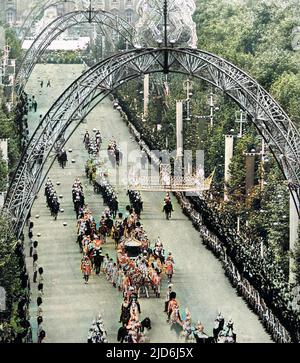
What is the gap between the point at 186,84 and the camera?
43125 millimetres

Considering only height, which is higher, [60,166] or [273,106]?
[273,106]

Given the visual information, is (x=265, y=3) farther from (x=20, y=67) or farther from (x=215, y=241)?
(x=215, y=241)

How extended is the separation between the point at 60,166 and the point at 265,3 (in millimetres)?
14216

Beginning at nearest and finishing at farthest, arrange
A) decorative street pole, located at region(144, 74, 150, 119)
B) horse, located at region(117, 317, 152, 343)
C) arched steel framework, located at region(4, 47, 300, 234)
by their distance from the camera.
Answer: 1. horse, located at region(117, 317, 152, 343)
2. arched steel framework, located at region(4, 47, 300, 234)
3. decorative street pole, located at region(144, 74, 150, 119)

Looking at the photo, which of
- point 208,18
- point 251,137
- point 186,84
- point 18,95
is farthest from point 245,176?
point 208,18

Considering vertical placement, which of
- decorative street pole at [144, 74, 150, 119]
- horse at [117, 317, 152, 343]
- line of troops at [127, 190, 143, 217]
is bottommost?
horse at [117, 317, 152, 343]

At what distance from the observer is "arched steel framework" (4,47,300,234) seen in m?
30.7

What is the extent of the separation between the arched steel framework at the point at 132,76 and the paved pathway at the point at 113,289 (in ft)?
6.81

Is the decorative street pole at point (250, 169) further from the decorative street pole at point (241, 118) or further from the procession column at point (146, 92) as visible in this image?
the procession column at point (146, 92)

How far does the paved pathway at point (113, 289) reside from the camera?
2798cm

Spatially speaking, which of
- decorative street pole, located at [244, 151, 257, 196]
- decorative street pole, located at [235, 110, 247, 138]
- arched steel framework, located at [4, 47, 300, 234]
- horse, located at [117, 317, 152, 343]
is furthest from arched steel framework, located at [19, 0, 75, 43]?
horse, located at [117, 317, 152, 343]

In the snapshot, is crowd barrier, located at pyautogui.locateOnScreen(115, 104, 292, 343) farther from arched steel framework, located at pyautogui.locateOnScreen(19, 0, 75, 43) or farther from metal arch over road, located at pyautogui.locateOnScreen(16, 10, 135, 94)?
arched steel framework, located at pyautogui.locateOnScreen(19, 0, 75, 43)

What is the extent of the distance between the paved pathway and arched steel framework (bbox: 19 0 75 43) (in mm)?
13292

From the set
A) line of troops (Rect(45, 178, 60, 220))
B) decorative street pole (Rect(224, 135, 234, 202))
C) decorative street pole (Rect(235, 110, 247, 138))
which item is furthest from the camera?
line of troops (Rect(45, 178, 60, 220))
